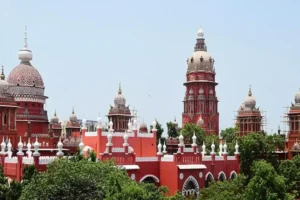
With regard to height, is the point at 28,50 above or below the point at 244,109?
above

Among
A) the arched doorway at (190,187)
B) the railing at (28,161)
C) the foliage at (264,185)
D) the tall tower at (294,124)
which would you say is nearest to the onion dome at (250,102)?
the tall tower at (294,124)

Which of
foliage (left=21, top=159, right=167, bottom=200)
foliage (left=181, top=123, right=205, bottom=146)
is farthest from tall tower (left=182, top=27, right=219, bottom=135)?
foliage (left=21, top=159, right=167, bottom=200)

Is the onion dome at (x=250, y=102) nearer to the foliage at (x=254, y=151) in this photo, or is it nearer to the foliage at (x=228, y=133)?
the foliage at (x=228, y=133)

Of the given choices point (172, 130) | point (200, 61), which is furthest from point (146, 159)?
point (200, 61)

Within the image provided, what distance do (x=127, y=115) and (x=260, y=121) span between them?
1263 centimetres

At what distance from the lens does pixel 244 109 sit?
170 ft

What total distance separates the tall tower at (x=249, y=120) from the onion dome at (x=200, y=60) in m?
8.94

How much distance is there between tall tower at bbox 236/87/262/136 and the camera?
5041 centimetres

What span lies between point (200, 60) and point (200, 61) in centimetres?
12

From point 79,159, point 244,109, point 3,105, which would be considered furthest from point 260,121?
point 79,159

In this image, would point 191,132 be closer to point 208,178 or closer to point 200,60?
point 200,60

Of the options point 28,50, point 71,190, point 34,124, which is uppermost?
point 28,50

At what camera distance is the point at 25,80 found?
126ft

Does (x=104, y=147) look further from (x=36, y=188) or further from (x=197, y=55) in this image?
(x=197, y=55)
